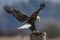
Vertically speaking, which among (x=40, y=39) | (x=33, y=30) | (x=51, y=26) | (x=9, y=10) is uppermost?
(x=51, y=26)

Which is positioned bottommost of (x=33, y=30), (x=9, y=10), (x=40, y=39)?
(x=40, y=39)

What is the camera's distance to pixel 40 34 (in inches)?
254

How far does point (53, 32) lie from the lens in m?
9.74

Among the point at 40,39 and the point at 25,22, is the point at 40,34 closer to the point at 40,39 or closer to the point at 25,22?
the point at 40,39

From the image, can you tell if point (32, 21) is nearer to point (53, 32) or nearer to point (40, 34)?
point (40, 34)

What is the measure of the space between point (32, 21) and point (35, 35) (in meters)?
0.60

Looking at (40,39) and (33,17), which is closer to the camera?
(40,39)

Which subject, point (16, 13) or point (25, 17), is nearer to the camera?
point (16, 13)

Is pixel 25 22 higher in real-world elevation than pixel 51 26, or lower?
lower

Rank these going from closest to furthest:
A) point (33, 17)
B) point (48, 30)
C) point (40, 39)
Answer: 1. point (40, 39)
2. point (33, 17)
3. point (48, 30)

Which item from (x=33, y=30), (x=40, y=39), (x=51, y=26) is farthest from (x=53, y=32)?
(x=40, y=39)

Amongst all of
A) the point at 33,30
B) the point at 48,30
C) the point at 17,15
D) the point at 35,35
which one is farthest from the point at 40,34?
the point at 48,30

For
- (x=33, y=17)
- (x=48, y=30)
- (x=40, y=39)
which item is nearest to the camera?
(x=40, y=39)

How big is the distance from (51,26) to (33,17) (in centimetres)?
314
